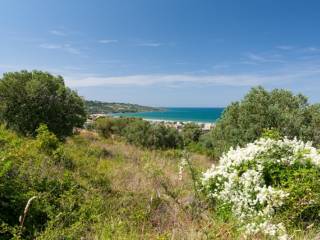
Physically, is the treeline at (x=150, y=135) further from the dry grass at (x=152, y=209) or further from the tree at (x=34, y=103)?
the dry grass at (x=152, y=209)

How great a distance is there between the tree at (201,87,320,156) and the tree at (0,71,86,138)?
7546mm

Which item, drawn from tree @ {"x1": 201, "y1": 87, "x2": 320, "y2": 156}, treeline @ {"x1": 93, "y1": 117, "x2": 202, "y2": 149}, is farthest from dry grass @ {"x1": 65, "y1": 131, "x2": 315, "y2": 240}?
treeline @ {"x1": 93, "y1": 117, "x2": 202, "y2": 149}

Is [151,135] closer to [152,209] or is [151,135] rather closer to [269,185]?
[152,209]

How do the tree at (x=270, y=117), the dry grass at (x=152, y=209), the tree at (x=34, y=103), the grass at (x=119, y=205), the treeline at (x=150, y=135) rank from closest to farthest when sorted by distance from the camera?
the dry grass at (x=152, y=209) < the grass at (x=119, y=205) < the tree at (x=270, y=117) < the tree at (x=34, y=103) < the treeline at (x=150, y=135)

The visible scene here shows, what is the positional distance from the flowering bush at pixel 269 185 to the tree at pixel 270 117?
6.40 m

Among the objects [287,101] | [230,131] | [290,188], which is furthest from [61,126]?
[290,188]

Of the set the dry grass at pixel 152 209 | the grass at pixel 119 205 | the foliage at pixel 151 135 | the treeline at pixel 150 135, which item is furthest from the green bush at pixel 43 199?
the foliage at pixel 151 135

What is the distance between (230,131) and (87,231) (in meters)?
9.66

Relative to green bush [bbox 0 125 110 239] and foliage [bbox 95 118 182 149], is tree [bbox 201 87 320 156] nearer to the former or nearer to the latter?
green bush [bbox 0 125 110 239]

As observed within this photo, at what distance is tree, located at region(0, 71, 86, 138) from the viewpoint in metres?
15.1

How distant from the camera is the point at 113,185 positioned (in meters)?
8.25

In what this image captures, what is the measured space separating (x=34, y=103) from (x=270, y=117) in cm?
1016

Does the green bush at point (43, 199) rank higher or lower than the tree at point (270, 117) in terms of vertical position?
lower

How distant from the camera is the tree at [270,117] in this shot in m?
12.5
